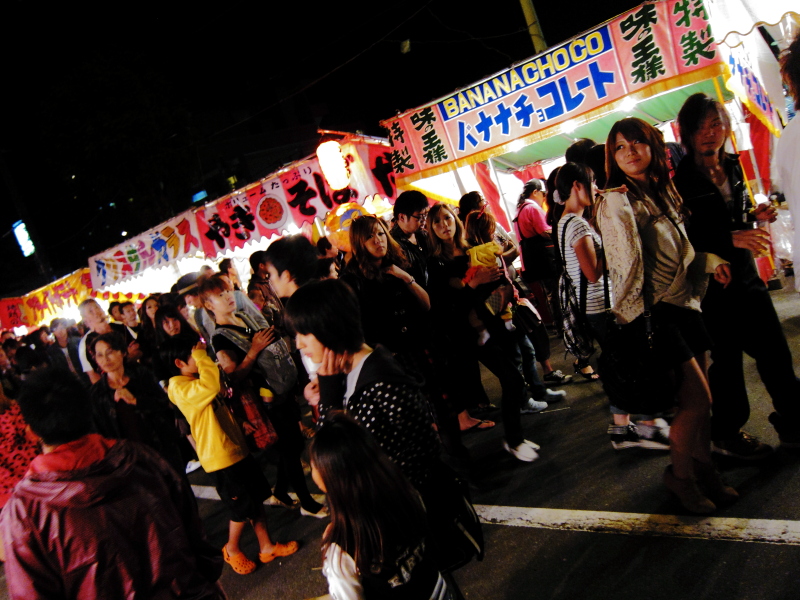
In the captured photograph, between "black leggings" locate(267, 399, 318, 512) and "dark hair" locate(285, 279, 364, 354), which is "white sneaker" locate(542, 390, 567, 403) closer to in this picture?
"black leggings" locate(267, 399, 318, 512)

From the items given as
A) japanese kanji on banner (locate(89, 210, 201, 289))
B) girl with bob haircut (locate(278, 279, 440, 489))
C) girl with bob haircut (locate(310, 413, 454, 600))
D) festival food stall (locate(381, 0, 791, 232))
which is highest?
japanese kanji on banner (locate(89, 210, 201, 289))

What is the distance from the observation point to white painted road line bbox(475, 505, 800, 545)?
2.50 metres

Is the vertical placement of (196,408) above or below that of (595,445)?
above

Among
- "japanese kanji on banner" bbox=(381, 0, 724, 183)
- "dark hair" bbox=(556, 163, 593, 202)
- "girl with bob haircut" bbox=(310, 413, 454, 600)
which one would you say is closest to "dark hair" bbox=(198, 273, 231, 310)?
"girl with bob haircut" bbox=(310, 413, 454, 600)

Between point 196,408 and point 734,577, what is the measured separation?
10.6 feet

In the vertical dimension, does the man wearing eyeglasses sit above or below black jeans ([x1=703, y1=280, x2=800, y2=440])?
above

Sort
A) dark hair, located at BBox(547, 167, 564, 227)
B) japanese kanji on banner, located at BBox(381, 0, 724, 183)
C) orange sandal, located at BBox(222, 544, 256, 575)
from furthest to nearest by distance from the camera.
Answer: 1. japanese kanji on banner, located at BBox(381, 0, 724, 183)
2. orange sandal, located at BBox(222, 544, 256, 575)
3. dark hair, located at BBox(547, 167, 564, 227)

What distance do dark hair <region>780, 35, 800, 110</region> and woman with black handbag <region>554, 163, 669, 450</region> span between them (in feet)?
3.73

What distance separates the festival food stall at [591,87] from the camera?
220 inches

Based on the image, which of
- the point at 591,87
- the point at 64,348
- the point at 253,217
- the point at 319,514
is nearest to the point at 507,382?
the point at 319,514

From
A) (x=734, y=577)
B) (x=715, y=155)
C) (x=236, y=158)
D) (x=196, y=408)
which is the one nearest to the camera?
(x=734, y=577)

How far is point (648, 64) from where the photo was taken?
6.09m

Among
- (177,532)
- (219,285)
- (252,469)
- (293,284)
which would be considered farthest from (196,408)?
(177,532)

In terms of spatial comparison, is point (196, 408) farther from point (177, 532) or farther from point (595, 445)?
point (595, 445)
